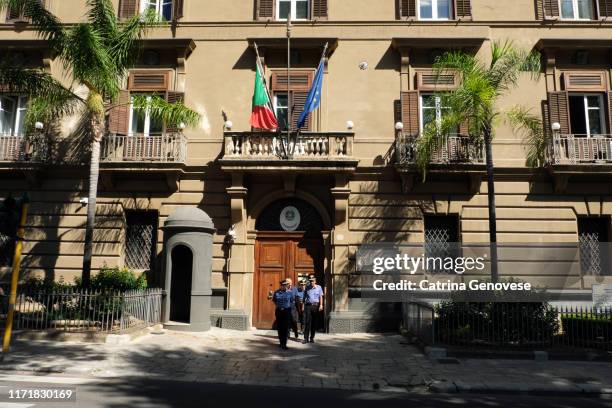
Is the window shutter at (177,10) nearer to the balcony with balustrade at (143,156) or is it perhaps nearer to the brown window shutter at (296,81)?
the brown window shutter at (296,81)

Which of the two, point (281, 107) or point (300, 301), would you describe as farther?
point (281, 107)

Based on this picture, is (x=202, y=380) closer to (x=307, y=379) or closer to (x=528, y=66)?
(x=307, y=379)

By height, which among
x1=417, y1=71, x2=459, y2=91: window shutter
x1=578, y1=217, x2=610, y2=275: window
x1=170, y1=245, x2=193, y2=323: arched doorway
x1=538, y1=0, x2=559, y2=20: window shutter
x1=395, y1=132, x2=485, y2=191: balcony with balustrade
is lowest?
x1=170, y1=245, x2=193, y2=323: arched doorway

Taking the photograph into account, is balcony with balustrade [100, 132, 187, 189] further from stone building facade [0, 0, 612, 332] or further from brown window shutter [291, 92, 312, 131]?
brown window shutter [291, 92, 312, 131]

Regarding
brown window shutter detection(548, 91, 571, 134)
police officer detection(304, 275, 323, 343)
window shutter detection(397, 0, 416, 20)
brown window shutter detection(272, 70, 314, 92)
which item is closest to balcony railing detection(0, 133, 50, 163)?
brown window shutter detection(272, 70, 314, 92)

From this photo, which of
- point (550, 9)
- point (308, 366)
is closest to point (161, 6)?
point (550, 9)

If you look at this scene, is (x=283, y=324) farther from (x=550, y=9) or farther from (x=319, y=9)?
(x=550, y=9)

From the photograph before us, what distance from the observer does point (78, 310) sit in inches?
520

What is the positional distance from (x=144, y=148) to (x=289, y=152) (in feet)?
17.3

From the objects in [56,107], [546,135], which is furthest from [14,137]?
[546,135]

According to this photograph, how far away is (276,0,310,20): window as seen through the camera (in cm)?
1866

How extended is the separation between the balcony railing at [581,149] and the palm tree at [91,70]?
40.5 feet

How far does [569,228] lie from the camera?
1664 cm

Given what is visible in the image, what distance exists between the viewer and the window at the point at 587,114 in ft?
57.2
